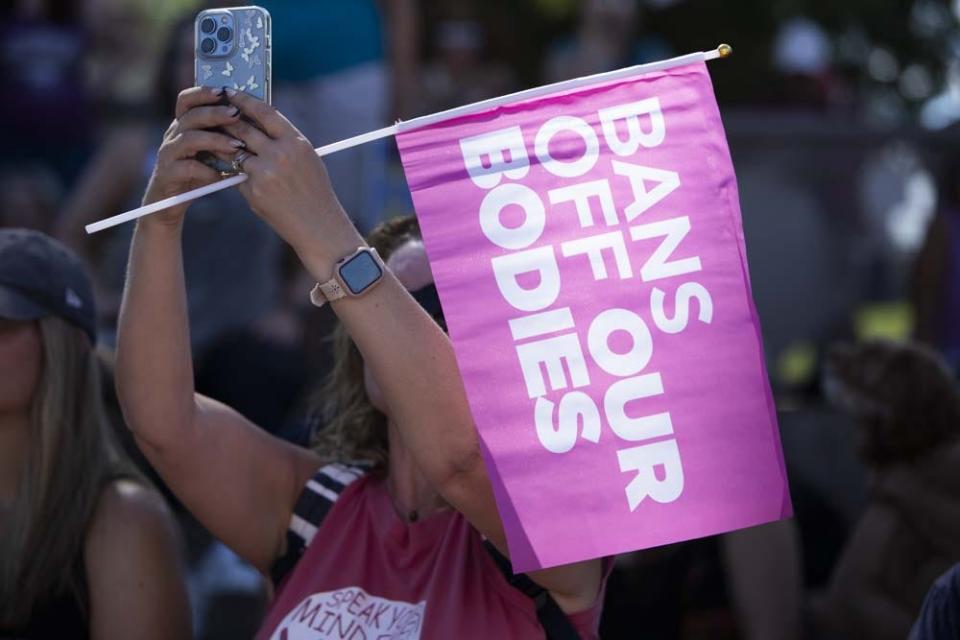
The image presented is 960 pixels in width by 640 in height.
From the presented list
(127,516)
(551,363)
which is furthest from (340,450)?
(551,363)

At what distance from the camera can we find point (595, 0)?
23.1 ft

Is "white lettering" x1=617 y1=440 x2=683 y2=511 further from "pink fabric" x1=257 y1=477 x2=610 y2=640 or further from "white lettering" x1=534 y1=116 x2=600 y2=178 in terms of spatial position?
"white lettering" x1=534 y1=116 x2=600 y2=178

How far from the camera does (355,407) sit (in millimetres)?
3027

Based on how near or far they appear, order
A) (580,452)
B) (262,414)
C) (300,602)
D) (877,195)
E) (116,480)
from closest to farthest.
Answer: (580,452)
(300,602)
(116,480)
(262,414)
(877,195)

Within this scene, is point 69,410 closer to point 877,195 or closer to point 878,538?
point 878,538

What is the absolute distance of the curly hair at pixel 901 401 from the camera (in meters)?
3.92

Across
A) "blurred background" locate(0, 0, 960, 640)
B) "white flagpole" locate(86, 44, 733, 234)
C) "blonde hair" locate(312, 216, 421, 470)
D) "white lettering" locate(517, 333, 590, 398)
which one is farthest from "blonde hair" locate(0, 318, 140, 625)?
"white lettering" locate(517, 333, 590, 398)

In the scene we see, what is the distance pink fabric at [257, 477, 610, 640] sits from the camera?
2.43 meters

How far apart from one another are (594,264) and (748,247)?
416 centimetres

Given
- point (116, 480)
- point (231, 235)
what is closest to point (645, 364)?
point (116, 480)

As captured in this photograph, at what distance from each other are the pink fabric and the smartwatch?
1.91 feet

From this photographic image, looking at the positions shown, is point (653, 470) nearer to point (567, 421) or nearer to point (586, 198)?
point (567, 421)

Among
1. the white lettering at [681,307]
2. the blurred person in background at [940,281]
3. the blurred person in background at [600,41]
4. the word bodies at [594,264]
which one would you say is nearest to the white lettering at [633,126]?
the word bodies at [594,264]

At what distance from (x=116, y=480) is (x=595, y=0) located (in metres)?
4.61
